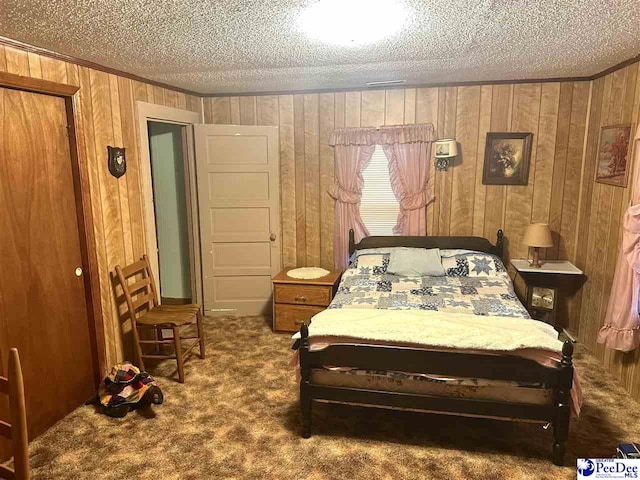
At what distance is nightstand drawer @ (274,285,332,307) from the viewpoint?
4211 millimetres

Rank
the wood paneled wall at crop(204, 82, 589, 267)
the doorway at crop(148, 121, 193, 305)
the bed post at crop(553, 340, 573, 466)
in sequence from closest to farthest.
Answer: the bed post at crop(553, 340, 573, 466) < the wood paneled wall at crop(204, 82, 589, 267) < the doorway at crop(148, 121, 193, 305)

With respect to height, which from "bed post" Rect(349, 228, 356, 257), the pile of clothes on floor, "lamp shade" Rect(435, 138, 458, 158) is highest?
"lamp shade" Rect(435, 138, 458, 158)

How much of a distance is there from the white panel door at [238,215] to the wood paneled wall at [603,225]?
2.79 meters

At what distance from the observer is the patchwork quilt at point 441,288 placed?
3316 millimetres

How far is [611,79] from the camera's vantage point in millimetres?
3605

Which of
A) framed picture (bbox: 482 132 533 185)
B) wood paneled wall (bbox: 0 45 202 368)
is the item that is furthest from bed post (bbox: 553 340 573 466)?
wood paneled wall (bbox: 0 45 202 368)

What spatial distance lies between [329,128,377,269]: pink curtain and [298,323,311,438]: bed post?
2.10m

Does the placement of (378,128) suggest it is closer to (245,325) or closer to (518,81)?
(518,81)

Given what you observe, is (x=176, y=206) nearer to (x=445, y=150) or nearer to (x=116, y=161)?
(x=116, y=161)

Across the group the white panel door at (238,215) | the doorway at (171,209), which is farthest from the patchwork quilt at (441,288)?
the doorway at (171,209)

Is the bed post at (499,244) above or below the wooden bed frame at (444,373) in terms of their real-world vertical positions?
above

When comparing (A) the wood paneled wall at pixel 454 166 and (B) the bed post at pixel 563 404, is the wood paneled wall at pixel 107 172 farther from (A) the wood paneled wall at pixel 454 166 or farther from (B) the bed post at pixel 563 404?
(B) the bed post at pixel 563 404

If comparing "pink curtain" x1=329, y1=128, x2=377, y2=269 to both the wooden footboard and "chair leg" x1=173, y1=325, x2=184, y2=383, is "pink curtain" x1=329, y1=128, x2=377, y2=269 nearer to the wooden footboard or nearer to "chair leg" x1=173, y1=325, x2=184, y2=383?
"chair leg" x1=173, y1=325, x2=184, y2=383

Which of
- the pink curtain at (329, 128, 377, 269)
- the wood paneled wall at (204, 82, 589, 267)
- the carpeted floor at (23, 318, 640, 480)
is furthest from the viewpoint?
the pink curtain at (329, 128, 377, 269)
